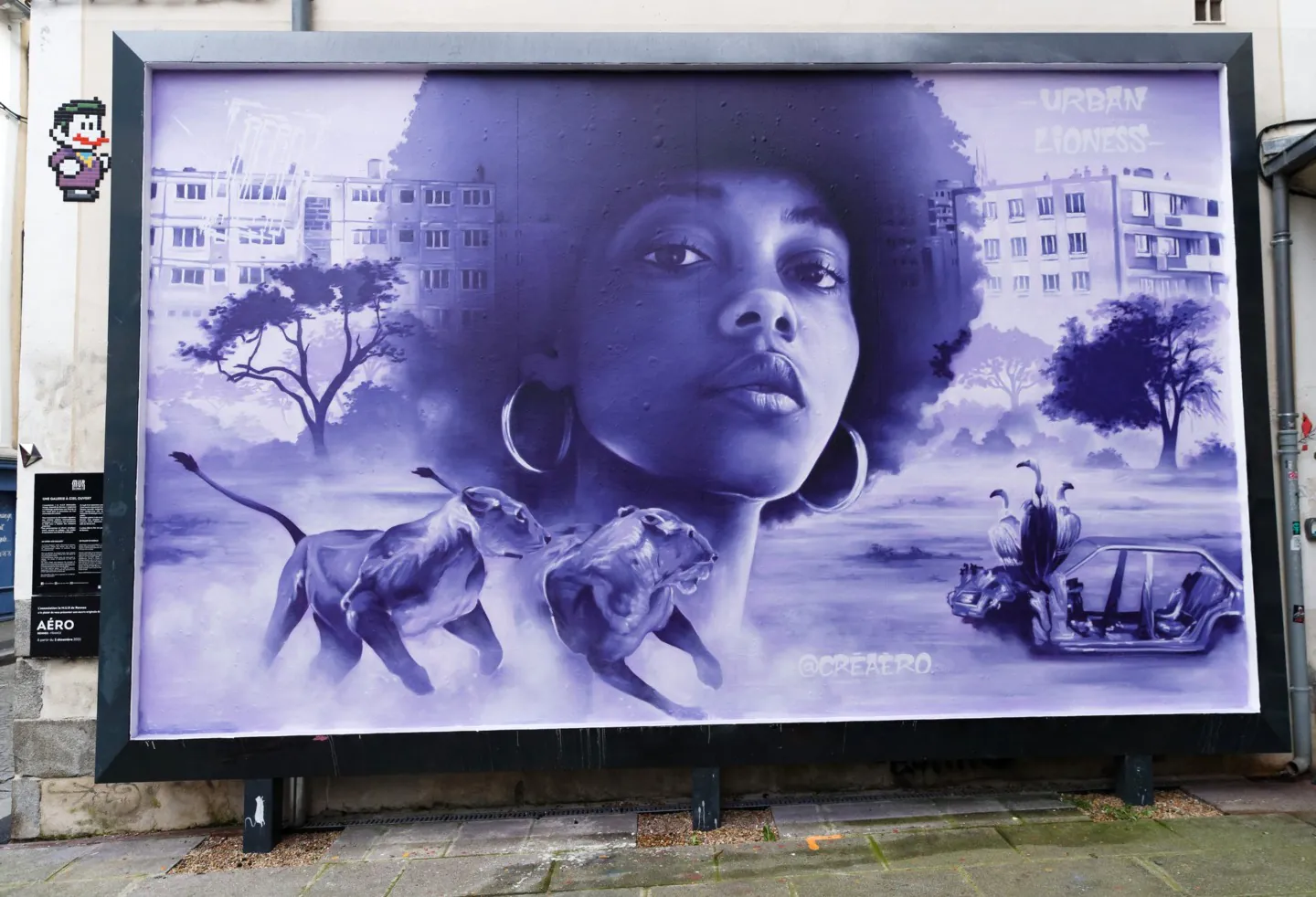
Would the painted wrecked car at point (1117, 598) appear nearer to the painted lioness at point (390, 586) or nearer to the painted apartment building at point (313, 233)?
the painted lioness at point (390, 586)

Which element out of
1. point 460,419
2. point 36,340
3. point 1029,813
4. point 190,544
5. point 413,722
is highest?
point 36,340

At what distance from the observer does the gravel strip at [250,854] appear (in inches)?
193

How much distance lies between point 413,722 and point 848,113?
5158mm

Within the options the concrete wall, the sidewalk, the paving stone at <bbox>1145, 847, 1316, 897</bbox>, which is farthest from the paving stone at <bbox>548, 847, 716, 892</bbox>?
the paving stone at <bbox>1145, 847, 1316, 897</bbox>

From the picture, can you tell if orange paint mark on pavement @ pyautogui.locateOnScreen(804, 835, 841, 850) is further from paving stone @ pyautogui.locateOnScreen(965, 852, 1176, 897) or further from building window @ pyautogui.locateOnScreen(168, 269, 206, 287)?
building window @ pyautogui.locateOnScreen(168, 269, 206, 287)

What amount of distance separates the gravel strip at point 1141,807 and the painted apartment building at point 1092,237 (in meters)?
3.50

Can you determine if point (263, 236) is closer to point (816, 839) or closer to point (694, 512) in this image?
point (694, 512)

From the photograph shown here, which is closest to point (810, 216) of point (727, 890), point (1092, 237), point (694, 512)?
point (1092, 237)

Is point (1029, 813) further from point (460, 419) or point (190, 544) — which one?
point (190, 544)

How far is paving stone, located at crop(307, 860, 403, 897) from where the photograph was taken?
14.8 ft

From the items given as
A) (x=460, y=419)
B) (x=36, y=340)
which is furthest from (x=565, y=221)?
(x=36, y=340)

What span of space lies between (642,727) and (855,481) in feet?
7.28

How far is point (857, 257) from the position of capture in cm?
538

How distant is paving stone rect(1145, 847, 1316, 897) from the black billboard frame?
0.76 m
